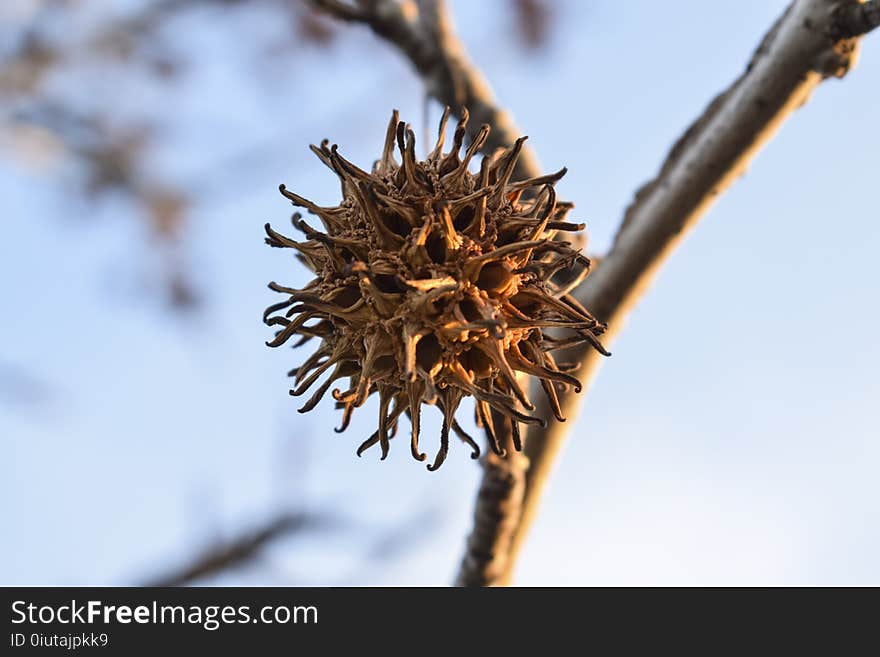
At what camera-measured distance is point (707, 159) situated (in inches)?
114

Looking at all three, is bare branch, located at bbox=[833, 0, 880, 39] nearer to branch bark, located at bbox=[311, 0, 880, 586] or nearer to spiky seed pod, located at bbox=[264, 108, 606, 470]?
branch bark, located at bbox=[311, 0, 880, 586]

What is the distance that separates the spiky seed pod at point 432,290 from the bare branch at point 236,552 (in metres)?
4.03

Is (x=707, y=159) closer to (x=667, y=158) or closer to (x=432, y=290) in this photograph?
(x=667, y=158)

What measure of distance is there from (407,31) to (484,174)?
152 centimetres

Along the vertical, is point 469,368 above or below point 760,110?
below

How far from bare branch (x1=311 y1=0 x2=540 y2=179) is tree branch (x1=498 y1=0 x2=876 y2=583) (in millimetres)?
626

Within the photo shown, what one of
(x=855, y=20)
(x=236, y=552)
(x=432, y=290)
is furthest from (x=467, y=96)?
(x=236, y=552)

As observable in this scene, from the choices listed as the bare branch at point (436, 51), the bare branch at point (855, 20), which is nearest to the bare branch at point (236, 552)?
the bare branch at point (436, 51)

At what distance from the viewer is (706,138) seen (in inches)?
115
